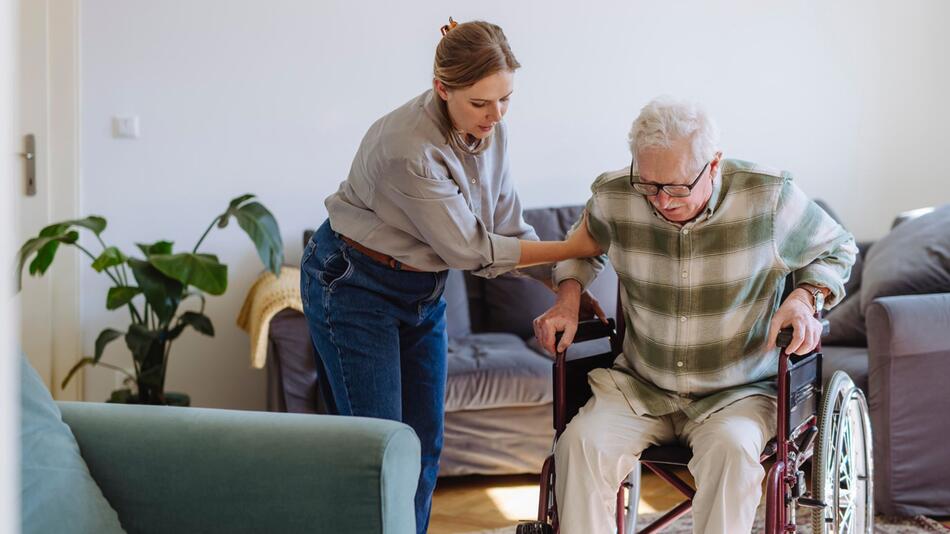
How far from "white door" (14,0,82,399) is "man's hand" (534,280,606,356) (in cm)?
227

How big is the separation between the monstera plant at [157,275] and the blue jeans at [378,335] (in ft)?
4.33

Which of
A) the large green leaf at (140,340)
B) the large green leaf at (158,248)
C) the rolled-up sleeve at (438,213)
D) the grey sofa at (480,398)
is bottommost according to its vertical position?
the grey sofa at (480,398)

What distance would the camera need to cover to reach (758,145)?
13.8 feet

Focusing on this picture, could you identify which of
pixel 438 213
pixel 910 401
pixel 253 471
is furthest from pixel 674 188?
pixel 910 401

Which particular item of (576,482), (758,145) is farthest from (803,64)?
(576,482)

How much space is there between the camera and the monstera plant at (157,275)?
3193 millimetres

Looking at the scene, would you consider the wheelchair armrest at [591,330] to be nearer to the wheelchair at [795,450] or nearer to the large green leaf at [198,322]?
the wheelchair at [795,450]

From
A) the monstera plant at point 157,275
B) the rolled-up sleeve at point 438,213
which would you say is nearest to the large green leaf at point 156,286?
the monstera plant at point 157,275

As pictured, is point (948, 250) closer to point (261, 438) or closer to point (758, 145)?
point (758, 145)

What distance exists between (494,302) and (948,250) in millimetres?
1530

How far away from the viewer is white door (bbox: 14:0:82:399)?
3.56m

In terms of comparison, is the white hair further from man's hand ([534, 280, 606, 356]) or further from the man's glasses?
man's hand ([534, 280, 606, 356])

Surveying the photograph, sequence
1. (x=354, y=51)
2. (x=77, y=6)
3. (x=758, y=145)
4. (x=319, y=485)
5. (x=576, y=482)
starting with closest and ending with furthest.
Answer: (x=319, y=485) < (x=576, y=482) < (x=77, y=6) < (x=354, y=51) < (x=758, y=145)

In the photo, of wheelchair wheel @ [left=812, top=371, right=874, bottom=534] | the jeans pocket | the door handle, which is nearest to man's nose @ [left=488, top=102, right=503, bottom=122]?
the jeans pocket
